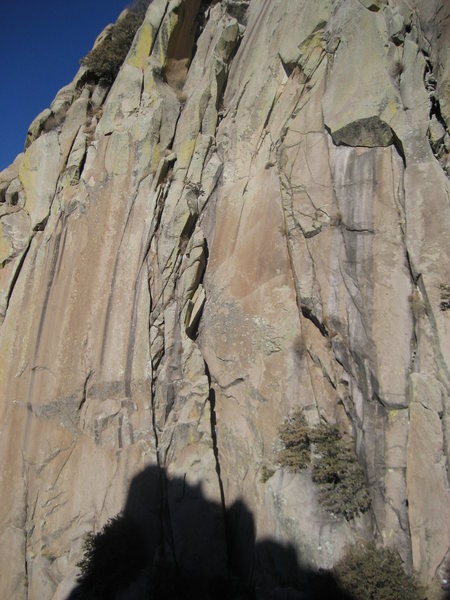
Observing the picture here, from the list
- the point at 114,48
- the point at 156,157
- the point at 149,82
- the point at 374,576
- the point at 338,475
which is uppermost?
the point at 114,48

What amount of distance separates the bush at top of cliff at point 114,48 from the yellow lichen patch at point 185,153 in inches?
213

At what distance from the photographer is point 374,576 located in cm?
623

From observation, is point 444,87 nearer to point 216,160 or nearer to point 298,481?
point 216,160

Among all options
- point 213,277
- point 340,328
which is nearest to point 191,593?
point 340,328

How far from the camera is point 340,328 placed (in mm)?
8273

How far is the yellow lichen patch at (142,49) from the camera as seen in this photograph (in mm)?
12719

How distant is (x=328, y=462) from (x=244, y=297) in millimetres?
4281

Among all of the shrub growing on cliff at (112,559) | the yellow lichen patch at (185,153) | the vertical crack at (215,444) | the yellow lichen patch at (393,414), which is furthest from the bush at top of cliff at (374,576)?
the yellow lichen patch at (185,153)

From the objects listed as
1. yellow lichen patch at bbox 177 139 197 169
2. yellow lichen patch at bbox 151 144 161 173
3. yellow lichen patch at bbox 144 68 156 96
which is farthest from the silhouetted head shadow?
yellow lichen patch at bbox 144 68 156 96

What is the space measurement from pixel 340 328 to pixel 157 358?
4399 mm

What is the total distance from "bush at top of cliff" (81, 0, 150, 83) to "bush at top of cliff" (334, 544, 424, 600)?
1598 cm

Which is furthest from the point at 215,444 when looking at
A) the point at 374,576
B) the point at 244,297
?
the point at 374,576

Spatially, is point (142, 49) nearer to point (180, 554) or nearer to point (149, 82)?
point (149, 82)

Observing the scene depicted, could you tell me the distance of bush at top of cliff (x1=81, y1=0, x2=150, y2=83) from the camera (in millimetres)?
14250
